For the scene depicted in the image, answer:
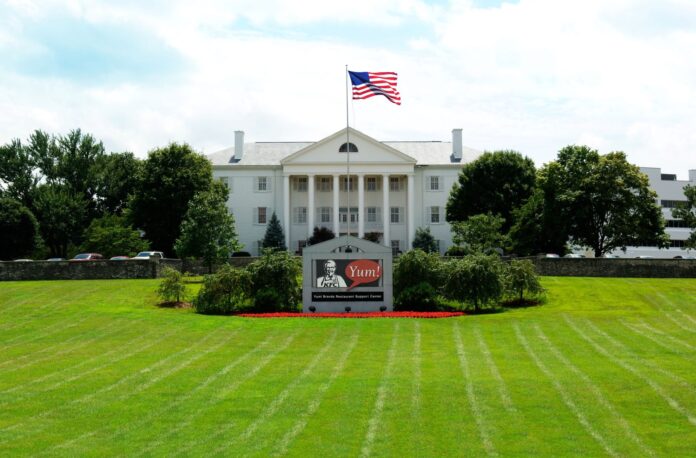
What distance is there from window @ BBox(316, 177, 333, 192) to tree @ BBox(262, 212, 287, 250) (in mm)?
6508

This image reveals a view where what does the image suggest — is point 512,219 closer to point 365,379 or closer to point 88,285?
point 88,285

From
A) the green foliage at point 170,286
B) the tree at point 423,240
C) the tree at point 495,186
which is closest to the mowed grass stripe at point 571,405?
the green foliage at point 170,286

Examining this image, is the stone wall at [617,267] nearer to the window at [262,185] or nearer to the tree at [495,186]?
the tree at [495,186]

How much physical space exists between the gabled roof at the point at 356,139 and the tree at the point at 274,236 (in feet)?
19.3

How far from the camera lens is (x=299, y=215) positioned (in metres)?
79.2

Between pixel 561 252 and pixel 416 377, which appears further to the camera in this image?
pixel 561 252

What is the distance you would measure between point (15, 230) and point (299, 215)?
2590cm

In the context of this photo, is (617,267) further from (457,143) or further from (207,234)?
(457,143)

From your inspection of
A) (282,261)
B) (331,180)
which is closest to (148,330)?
(282,261)

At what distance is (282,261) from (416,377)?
18.4m

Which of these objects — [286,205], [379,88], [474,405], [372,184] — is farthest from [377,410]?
[372,184]

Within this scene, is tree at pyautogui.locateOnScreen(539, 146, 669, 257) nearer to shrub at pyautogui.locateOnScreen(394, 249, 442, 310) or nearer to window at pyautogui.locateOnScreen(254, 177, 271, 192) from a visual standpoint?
shrub at pyautogui.locateOnScreen(394, 249, 442, 310)

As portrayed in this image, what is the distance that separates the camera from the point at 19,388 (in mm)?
19594

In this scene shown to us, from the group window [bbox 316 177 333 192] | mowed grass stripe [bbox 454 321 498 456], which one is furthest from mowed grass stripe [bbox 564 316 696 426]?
window [bbox 316 177 333 192]
